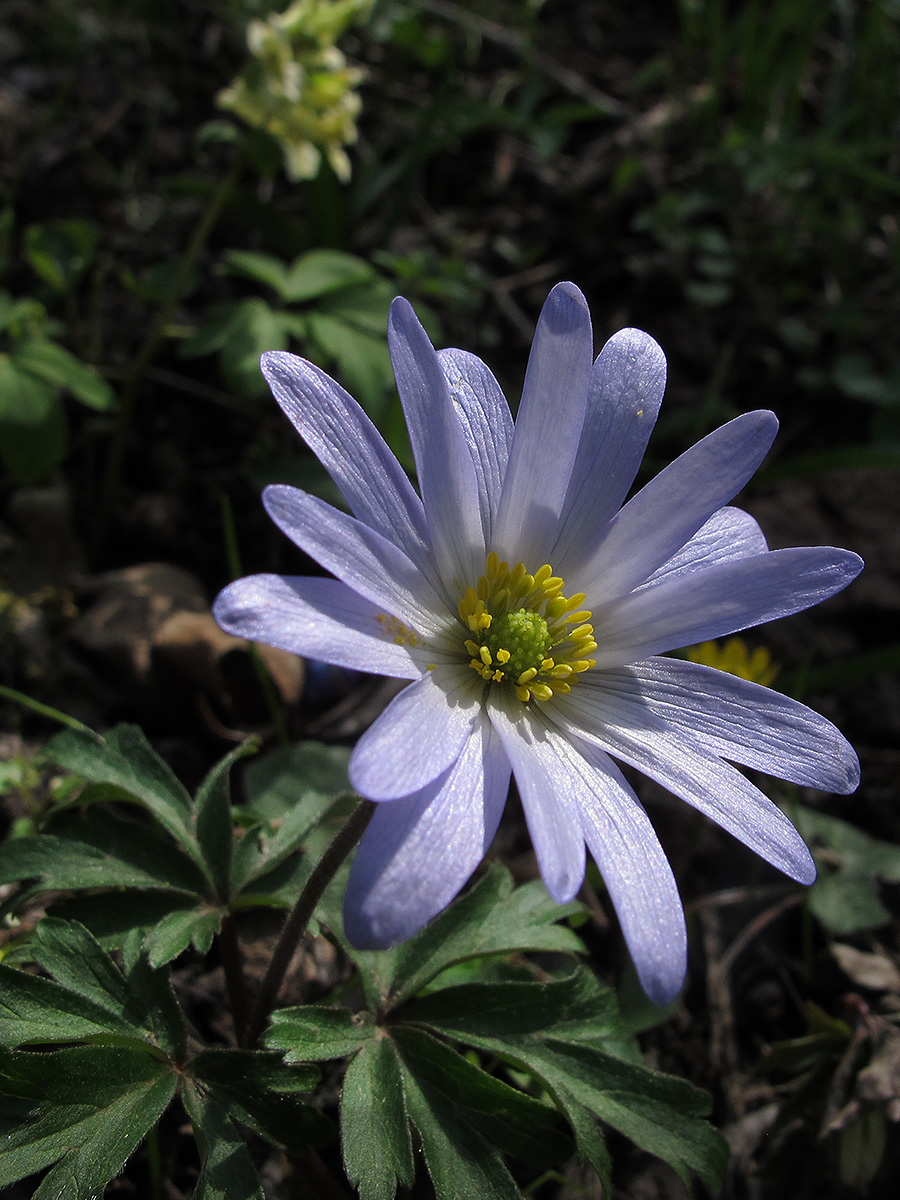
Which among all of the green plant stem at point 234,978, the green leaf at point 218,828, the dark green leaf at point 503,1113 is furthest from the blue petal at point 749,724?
the green plant stem at point 234,978

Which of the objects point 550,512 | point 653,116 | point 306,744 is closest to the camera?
point 550,512

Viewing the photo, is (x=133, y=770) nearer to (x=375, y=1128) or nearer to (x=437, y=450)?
(x=375, y=1128)

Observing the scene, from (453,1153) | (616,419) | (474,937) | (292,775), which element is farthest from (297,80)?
(453,1153)

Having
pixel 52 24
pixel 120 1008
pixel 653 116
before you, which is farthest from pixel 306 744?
Result: pixel 653 116

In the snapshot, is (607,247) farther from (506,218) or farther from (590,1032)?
(590,1032)

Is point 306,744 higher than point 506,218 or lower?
lower

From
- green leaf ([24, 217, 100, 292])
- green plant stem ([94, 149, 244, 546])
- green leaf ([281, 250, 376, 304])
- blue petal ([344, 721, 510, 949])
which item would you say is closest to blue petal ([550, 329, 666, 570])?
blue petal ([344, 721, 510, 949])
